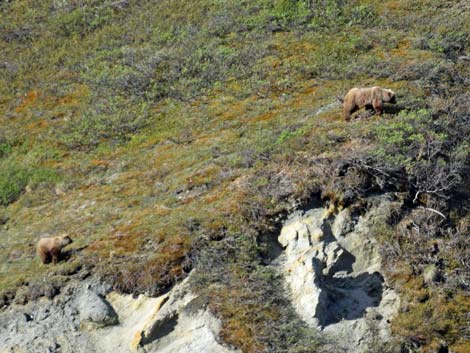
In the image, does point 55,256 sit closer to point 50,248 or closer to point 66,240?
point 50,248

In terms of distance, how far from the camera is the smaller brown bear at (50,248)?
14.6 m

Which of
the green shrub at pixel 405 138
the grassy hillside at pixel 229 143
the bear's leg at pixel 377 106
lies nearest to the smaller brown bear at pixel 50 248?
the grassy hillside at pixel 229 143

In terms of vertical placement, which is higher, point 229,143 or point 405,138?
point 405,138

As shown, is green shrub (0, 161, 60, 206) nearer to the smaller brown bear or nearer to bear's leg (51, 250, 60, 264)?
the smaller brown bear

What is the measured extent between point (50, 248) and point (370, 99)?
9829mm

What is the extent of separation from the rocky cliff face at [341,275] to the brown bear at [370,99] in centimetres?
466

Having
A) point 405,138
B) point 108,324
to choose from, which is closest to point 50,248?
point 108,324

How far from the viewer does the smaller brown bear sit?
48.1 ft

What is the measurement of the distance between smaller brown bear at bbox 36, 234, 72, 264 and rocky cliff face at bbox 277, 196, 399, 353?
546 cm

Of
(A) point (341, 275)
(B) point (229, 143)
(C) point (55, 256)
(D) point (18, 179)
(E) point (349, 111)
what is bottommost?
(D) point (18, 179)

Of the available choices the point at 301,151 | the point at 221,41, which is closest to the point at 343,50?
the point at 221,41

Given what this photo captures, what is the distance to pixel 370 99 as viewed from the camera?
17.7m

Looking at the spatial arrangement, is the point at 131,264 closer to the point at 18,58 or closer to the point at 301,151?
the point at 301,151

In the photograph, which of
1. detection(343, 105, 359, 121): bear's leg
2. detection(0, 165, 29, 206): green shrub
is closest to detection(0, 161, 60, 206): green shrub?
detection(0, 165, 29, 206): green shrub
